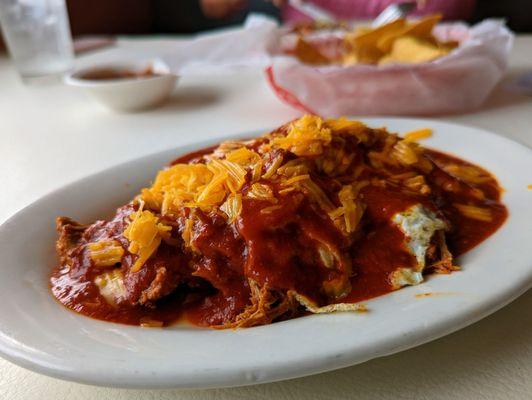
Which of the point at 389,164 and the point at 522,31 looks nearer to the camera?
the point at 389,164

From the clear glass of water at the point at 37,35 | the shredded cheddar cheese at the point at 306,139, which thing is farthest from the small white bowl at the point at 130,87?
the shredded cheddar cheese at the point at 306,139

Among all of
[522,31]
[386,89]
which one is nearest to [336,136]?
[386,89]

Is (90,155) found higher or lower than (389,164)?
lower

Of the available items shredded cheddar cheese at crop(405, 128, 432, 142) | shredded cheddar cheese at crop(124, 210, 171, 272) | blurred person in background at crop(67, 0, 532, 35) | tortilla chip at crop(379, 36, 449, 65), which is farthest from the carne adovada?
blurred person in background at crop(67, 0, 532, 35)

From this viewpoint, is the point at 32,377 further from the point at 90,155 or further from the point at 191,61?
the point at 191,61

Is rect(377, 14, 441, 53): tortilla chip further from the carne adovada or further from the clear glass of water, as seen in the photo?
the clear glass of water

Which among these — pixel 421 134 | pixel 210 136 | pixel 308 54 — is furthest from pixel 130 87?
pixel 421 134

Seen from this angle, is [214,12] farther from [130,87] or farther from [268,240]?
[268,240]
